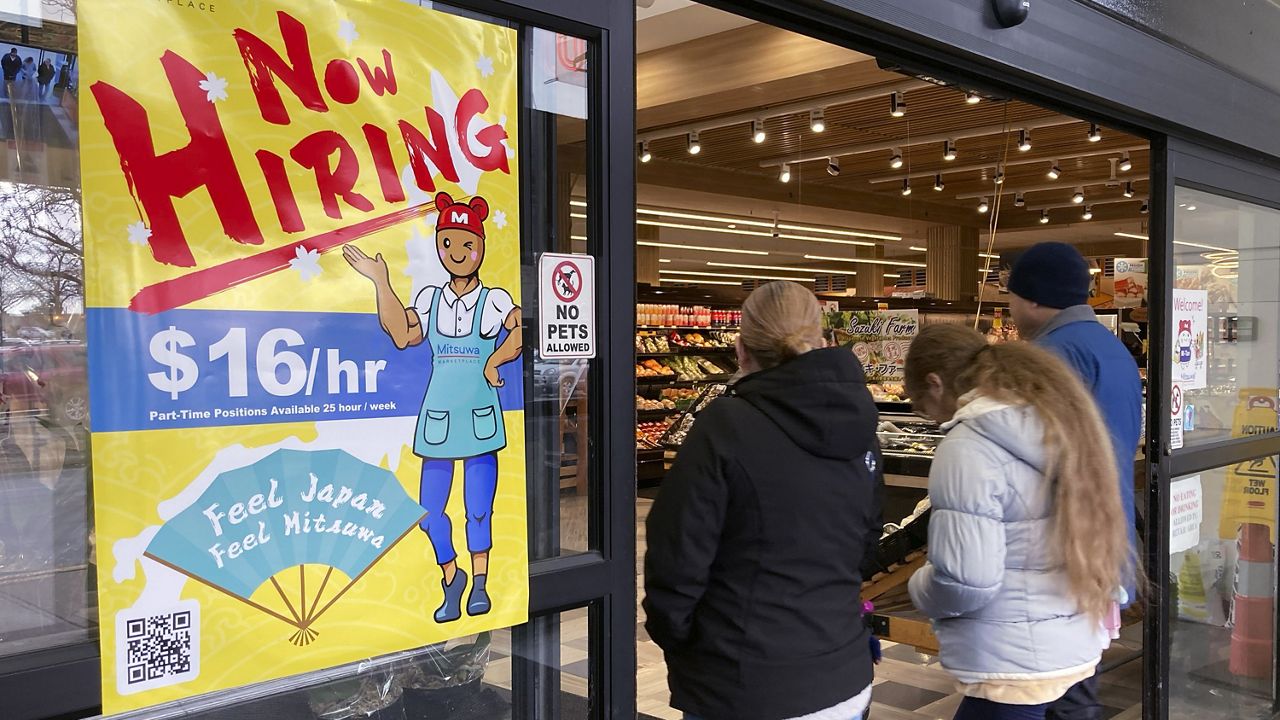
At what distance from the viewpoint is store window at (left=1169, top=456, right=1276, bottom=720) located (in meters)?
3.79

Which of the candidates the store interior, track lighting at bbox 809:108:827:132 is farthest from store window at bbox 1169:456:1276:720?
track lighting at bbox 809:108:827:132

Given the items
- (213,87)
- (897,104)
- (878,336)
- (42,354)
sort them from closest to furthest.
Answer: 1. (42,354)
2. (213,87)
3. (897,104)
4. (878,336)

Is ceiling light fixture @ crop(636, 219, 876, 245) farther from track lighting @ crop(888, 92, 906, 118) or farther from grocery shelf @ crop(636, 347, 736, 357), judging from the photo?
track lighting @ crop(888, 92, 906, 118)

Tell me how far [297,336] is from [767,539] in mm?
940

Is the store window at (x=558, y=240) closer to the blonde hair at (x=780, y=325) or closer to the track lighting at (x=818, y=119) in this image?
the blonde hair at (x=780, y=325)

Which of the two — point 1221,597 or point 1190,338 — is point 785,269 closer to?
point 1221,597

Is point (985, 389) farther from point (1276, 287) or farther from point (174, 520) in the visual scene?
point (1276, 287)

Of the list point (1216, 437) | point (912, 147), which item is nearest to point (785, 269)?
point (912, 147)

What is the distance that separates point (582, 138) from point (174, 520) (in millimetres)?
953

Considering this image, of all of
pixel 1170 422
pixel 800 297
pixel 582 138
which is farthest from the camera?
pixel 1170 422

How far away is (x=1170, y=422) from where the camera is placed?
3529 mm

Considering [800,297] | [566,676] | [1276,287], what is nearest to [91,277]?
[566,676]

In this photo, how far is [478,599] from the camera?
5.36 feet

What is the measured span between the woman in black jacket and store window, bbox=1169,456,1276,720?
2.27m
